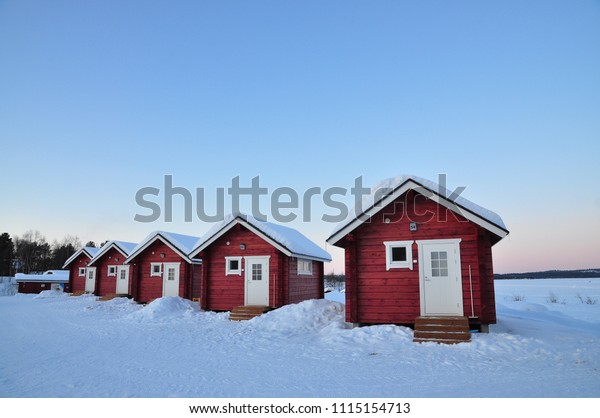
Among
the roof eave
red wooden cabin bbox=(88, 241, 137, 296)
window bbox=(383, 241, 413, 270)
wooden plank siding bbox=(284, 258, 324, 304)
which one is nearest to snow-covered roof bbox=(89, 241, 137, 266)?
red wooden cabin bbox=(88, 241, 137, 296)

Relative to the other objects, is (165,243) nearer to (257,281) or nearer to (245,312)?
(257,281)

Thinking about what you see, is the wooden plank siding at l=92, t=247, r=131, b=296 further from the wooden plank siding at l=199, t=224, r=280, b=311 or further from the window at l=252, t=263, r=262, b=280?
the window at l=252, t=263, r=262, b=280

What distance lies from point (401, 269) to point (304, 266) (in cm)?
896

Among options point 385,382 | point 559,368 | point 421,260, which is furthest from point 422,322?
point 385,382

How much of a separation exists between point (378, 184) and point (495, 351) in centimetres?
641

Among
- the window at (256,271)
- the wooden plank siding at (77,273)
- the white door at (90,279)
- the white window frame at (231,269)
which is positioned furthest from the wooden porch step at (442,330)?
the wooden plank siding at (77,273)

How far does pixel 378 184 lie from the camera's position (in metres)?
13.9

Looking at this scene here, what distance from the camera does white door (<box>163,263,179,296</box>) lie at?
2463cm

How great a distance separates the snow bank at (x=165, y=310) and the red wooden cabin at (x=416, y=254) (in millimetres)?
9017

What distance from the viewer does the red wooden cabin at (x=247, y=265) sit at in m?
18.5

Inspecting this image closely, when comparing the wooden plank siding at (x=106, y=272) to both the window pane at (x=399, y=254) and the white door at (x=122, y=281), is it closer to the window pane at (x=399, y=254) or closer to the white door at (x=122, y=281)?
the white door at (x=122, y=281)

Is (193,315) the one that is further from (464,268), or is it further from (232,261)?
(464,268)

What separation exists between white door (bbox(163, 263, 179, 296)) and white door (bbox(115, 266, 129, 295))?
21.5ft

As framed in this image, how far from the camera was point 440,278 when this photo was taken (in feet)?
42.2
